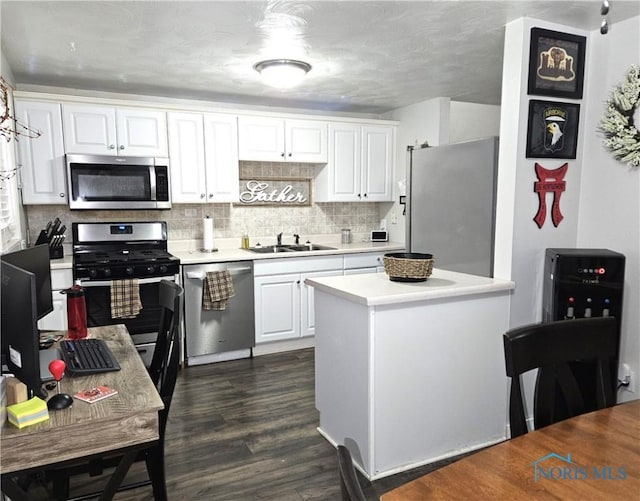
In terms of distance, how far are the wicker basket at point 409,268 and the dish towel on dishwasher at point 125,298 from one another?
203 cm

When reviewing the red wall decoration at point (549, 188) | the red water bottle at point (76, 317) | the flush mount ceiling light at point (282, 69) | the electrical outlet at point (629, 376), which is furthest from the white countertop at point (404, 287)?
the flush mount ceiling light at point (282, 69)

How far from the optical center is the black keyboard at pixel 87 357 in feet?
5.61

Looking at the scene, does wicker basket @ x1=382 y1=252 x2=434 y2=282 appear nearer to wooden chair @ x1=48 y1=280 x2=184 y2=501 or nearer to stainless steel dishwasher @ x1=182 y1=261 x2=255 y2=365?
wooden chair @ x1=48 y1=280 x2=184 y2=501

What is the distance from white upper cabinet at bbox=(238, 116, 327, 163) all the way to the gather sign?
0.39 metres

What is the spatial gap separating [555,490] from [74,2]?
9.01 ft

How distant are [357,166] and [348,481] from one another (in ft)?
13.9

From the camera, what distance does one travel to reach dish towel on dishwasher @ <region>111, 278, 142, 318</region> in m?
3.42

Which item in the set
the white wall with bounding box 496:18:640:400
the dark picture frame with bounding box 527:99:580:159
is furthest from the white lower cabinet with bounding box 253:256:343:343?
the dark picture frame with bounding box 527:99:580:159

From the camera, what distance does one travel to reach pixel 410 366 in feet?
7.63

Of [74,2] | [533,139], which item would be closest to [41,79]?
[74,2]

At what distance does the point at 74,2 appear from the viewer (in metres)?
2.23

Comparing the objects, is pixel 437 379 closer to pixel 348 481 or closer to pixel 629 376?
pixel 629 376

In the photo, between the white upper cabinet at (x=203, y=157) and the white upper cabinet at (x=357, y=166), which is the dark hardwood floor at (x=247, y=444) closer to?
the white upper cabinet at (x=203, y=157)

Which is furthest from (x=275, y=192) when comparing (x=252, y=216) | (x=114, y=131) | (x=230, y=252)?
(x=114, y=131)
